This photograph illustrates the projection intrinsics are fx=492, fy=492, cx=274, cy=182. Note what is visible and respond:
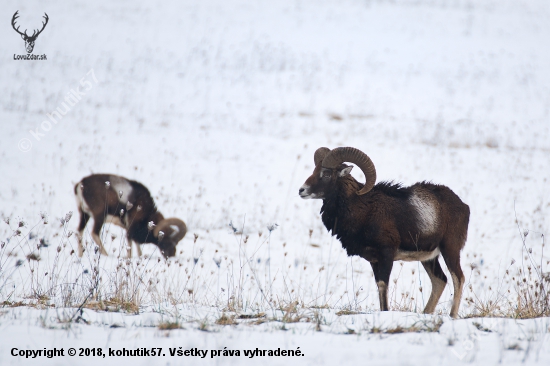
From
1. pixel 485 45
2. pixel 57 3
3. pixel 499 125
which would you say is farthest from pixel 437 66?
pixel 57 3

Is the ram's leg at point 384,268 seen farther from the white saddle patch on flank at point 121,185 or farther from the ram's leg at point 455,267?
the white saddle patch on flank at point 121,185

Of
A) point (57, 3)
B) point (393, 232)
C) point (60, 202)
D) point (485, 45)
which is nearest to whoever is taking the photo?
point (393, 232)

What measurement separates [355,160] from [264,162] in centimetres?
945

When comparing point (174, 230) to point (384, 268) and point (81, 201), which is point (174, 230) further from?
point (384, 268)

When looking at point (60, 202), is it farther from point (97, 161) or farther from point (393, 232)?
point (393, 232)

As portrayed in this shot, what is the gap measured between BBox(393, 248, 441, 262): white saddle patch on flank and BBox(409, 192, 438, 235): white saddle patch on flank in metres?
0.29

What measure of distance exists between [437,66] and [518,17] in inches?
654

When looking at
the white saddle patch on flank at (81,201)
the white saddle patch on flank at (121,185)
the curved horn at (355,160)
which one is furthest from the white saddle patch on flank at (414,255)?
the white saddle patch on flank at (81,201)

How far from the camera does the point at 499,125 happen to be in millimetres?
21141

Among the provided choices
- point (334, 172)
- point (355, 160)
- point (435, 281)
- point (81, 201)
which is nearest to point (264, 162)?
point (81, 201)

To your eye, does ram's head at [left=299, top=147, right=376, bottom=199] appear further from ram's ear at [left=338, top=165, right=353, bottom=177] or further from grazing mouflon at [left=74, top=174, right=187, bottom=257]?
→ grazing mouflon at [left=74, top=174, right=187, bottom=257]

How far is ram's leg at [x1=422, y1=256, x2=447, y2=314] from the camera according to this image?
5969 mm

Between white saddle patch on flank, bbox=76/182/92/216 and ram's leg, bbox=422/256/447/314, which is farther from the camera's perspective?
white saddle patch on flank, bbox=76/182/92/216

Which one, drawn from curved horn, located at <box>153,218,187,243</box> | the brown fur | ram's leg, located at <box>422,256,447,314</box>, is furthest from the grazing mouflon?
ram's leg, located at <box>422,256,447,314</box>
